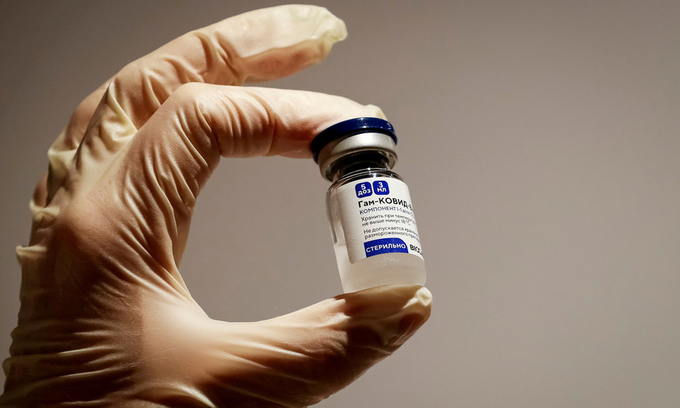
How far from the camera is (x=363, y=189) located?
0.57m

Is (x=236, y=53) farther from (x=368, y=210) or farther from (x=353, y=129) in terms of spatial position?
(x=368, y=210)

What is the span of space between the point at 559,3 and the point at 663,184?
1.76 ft

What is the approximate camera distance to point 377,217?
22.0 inches

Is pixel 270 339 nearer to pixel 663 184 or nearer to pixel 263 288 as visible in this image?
pixel 263 288

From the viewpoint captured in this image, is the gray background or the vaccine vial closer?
the vaccine vial

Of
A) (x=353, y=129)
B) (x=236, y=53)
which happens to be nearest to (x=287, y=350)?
(x=353, y=129)

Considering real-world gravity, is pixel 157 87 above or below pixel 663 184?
above

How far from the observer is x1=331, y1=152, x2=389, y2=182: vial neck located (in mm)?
636

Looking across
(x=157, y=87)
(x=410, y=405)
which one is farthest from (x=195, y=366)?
(x=410, y=405)

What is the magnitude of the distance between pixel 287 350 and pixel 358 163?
249 millimetres

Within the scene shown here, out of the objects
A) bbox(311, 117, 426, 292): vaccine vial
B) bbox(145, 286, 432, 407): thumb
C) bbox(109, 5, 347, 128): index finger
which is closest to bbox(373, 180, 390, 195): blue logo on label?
bbox(311, 117, 426, 292): vaccine vial

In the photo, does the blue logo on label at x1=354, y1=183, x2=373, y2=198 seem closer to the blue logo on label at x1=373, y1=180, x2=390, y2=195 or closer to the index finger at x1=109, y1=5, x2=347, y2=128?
the blue logo on label at x1=373, y1=180, x2=390, y2=195

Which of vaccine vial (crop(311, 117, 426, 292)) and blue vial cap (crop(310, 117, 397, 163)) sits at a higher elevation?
blue vial cap (crop(310, 117, 397, 163))

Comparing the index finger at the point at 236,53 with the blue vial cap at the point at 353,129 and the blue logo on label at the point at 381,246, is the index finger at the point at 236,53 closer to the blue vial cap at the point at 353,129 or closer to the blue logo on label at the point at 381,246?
the blue vial cap at the point at 353,129
